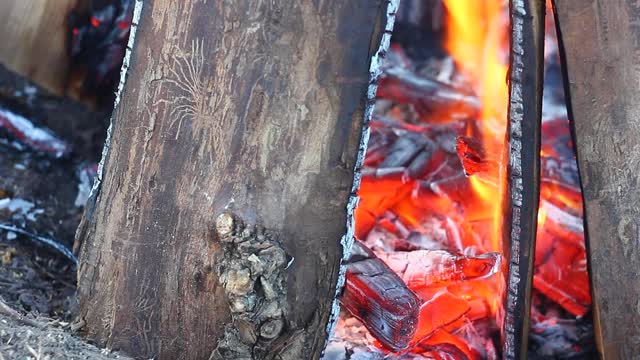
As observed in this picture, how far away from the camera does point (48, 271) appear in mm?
2762

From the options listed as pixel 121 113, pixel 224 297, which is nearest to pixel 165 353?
pixel 224 297

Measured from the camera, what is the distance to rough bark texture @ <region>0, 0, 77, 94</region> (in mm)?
3244

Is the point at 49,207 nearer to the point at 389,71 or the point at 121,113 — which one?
the point at 121,113

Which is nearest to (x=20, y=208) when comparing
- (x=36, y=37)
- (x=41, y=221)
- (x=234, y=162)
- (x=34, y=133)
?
(x=41, y=221)

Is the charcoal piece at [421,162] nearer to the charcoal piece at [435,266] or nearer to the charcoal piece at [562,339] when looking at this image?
the charcoal piece at [435,266]

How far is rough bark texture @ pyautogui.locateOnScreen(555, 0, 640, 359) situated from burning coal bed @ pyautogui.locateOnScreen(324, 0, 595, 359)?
1.05ft

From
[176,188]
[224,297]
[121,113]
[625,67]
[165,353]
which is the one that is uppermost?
[625,67]

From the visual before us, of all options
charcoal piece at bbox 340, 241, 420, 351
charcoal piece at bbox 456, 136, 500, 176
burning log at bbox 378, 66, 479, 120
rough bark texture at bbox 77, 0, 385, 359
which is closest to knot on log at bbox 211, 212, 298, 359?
rough bark texture at bbox 77, 0, 385, 359

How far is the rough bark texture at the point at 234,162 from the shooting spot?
209 cm

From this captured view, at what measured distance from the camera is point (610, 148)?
2281 millimetres

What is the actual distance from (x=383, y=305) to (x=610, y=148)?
2.84 feet

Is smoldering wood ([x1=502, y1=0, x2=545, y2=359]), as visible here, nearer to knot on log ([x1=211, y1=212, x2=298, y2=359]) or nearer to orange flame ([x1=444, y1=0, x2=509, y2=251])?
knot on log ([x1=211, y1=212, x2=298, y2=359])

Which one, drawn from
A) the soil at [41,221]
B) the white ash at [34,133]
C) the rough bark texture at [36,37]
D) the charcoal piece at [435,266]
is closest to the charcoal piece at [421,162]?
the charcoal piece at [435,266]

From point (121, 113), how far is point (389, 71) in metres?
2.26
